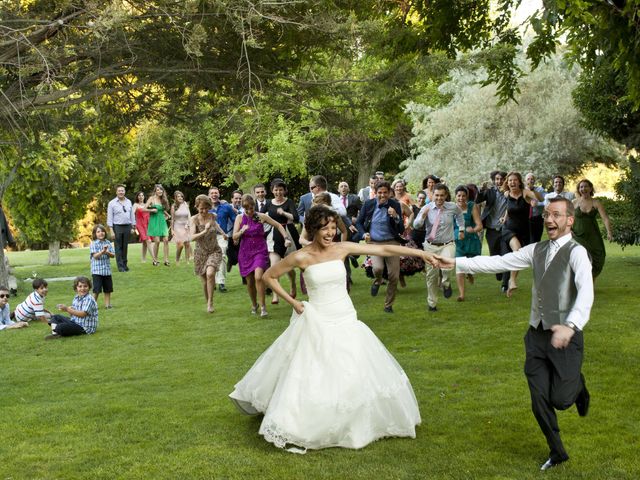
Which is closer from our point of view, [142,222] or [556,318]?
[556,318]

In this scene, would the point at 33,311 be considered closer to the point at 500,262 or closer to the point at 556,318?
the point at 500,262

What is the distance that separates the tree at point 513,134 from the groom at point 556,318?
103 ft

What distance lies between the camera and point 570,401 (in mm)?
6676

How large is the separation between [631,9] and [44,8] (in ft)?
22.9

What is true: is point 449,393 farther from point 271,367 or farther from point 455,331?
point 455,331

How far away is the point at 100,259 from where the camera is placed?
1684 cm

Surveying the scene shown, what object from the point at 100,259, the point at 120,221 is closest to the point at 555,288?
the point at 100,259

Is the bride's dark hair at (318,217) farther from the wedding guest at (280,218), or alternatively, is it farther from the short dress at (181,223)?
the short dress at (181,223)

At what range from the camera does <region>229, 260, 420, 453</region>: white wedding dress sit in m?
7.50

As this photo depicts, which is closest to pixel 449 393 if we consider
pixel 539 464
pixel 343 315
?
pixel 343 315

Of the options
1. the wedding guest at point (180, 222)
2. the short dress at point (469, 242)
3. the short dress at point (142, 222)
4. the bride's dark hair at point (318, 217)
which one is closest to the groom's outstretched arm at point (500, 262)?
the bride's dark hair at point (318, 217)

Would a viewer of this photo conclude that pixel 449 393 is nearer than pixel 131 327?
Yes

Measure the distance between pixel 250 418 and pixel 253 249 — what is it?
7.04 meters

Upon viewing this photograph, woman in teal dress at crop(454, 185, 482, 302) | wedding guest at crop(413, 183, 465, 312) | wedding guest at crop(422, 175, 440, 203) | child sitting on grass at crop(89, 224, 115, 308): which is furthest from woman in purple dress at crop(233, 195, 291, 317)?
wedding guest at crop(422, 175, 440, 203)
